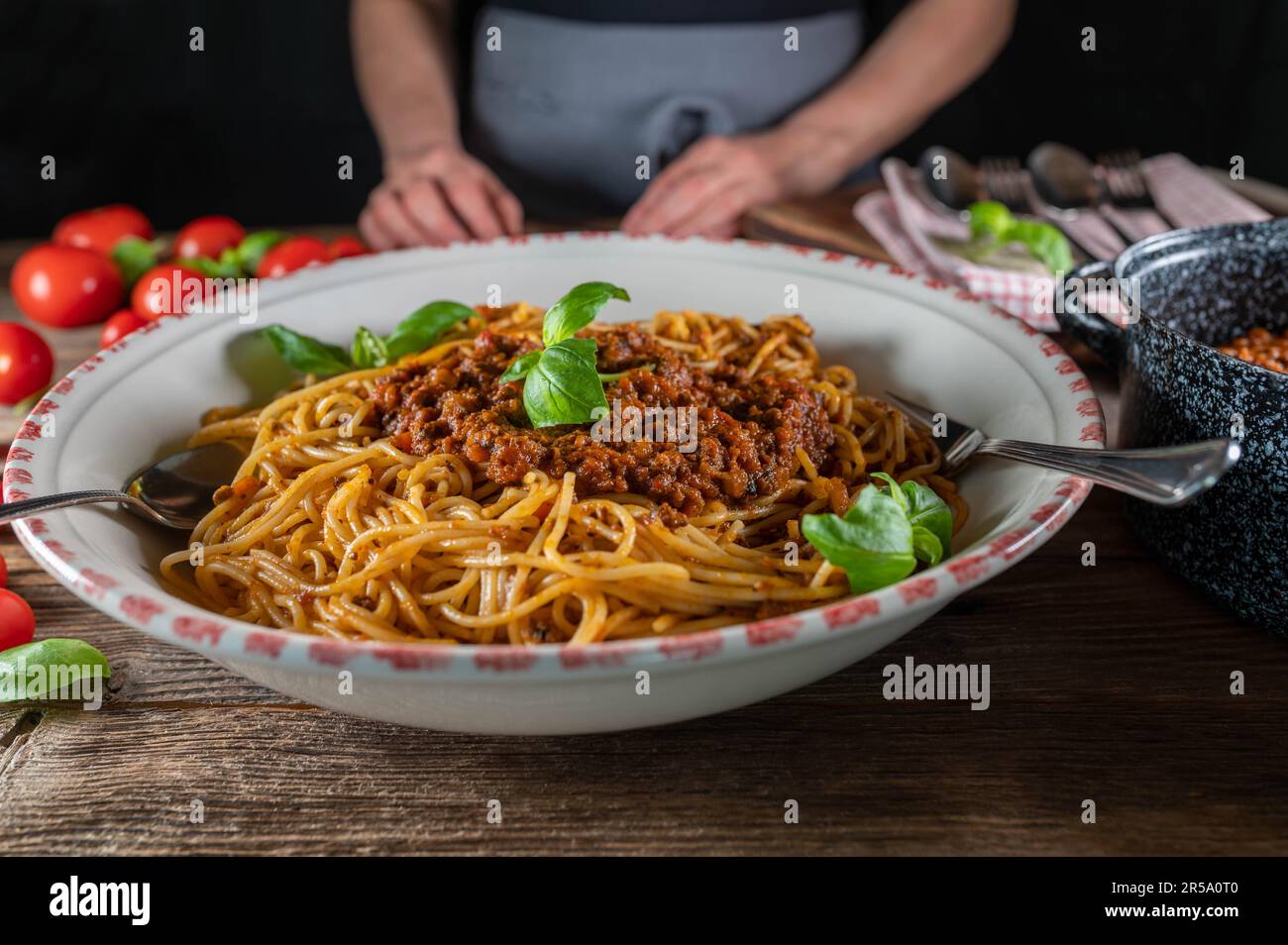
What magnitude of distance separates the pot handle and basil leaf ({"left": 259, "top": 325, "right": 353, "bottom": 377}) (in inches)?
72.5

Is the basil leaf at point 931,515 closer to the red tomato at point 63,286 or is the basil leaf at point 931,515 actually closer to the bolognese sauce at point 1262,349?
the bolognese sauce at point 1262,349

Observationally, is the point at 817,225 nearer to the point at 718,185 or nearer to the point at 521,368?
the point at 718,185

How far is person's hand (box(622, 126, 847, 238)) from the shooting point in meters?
4.57

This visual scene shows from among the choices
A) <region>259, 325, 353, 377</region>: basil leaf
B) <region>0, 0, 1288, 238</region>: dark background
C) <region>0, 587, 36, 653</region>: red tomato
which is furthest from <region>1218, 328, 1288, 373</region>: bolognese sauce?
<region>0, 0, 1288, 238</region>: dark background

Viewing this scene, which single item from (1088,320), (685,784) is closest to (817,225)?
(1088,320)

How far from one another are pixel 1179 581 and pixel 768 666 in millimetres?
1251

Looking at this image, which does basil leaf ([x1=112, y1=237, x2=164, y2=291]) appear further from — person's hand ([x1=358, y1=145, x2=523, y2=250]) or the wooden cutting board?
the wooden cutting board

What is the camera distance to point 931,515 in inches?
81.4

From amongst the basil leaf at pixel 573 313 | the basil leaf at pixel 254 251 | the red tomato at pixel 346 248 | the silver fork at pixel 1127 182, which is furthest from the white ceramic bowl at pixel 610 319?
the silver fork at pixel 1127 182

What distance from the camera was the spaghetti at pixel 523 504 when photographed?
2109 millimetres

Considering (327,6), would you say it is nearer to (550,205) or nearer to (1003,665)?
(550,205)

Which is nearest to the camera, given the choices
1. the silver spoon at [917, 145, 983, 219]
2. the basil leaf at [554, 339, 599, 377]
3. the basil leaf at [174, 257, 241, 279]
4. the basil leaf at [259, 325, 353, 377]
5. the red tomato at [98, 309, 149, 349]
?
the basil leaf at [554, 339, 599, 377]
